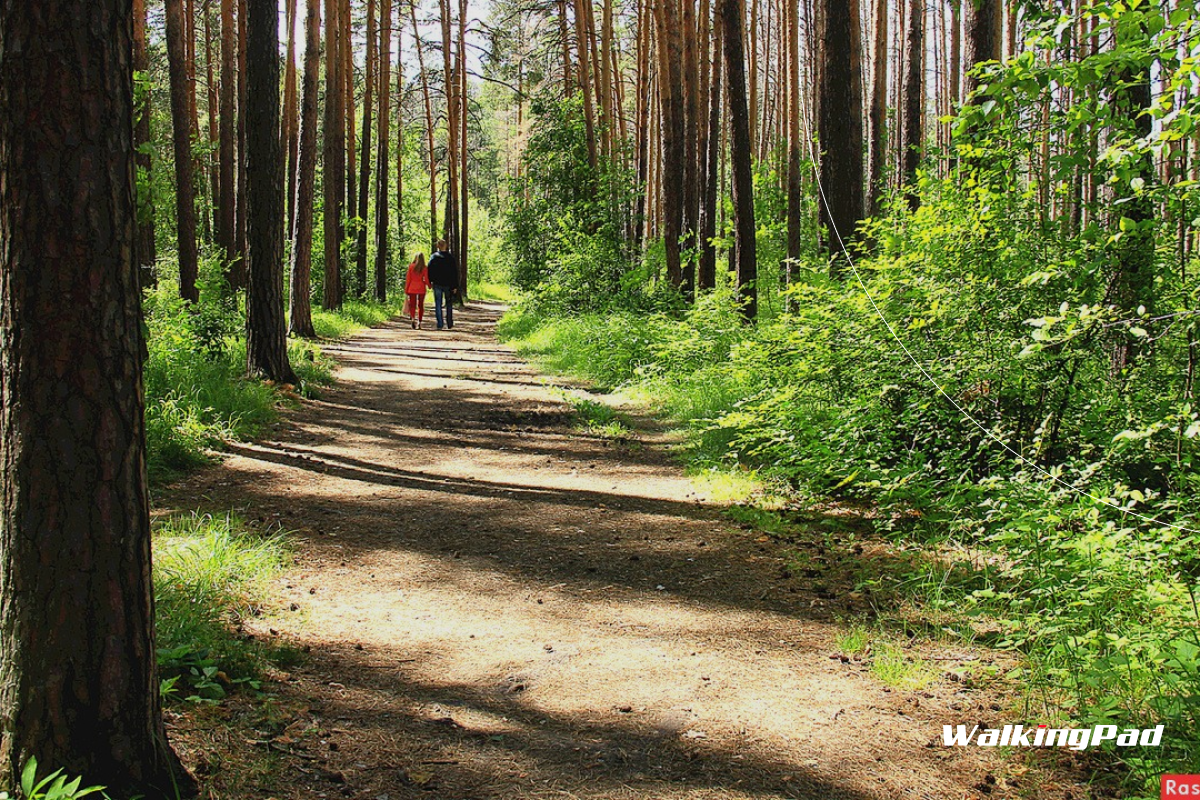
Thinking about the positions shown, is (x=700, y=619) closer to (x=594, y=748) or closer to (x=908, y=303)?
(x=594, y=748)

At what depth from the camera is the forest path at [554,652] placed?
2.96 m

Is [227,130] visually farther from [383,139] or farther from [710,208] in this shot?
[710,208]

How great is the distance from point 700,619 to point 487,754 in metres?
1.58

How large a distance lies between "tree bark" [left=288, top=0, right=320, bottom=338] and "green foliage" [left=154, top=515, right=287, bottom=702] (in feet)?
34.2

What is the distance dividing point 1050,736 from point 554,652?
2028mm

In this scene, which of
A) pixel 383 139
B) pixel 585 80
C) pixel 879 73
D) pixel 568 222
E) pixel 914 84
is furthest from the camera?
pixel 383 139

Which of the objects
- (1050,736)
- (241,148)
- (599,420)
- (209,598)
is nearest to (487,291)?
(241,148)

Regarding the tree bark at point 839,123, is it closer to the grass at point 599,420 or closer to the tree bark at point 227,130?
the grass at point 599,420

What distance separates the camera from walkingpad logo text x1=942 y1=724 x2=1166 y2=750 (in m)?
2.78

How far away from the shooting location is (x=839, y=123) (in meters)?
9.51

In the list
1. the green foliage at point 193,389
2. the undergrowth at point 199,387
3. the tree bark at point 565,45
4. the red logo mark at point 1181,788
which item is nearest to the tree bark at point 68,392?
the red logo mark at point 1181,788

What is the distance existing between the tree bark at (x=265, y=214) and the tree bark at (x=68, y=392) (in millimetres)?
7880

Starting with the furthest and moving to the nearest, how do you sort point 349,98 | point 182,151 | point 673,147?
point 349,98
point 673,147
point 182,151

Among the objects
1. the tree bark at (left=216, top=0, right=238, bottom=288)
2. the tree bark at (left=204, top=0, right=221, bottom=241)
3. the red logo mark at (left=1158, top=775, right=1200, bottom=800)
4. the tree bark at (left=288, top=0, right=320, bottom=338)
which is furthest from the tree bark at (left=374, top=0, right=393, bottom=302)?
the red logo mark at (left=1158, top=775, right=1200, bottom=800)
